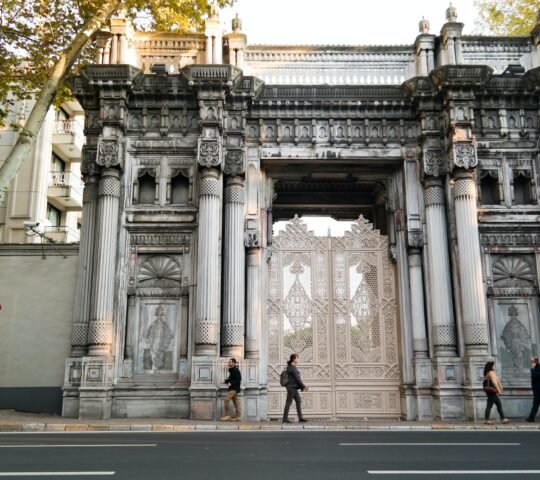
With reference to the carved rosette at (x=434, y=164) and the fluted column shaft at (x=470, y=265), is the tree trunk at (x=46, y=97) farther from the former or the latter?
the fluted column shaft at (x=470, y=265)

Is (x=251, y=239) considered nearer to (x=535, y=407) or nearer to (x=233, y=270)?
(x=233, y=270)

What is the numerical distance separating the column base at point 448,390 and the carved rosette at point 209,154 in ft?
25.6

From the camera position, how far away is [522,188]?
1653cm

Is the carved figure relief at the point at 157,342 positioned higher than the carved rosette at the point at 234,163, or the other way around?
the carved rosette at the point at 234,163

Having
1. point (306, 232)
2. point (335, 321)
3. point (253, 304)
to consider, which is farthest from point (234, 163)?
point (335, 321)

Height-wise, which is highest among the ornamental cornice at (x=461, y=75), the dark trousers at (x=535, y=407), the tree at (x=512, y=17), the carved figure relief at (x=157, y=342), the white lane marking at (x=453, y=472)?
the tree at (x=512, y=17)

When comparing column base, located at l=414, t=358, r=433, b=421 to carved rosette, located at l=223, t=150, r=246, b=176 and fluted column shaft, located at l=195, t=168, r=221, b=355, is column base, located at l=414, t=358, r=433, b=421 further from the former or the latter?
carved rosette, located at l=223, t=150, r=246, b=176

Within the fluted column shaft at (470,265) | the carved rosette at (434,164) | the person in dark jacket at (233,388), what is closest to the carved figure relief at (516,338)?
the fluted column shaft at (470,265)

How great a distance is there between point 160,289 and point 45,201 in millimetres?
15359

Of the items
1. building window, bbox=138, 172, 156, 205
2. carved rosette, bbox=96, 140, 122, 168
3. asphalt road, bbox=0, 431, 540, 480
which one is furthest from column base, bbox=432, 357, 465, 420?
carved rosette, bbox=96, 140, 122, 168

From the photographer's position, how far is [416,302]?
51.1 ft

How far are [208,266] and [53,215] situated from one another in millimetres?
18402

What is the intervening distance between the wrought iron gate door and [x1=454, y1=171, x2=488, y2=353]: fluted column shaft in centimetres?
214

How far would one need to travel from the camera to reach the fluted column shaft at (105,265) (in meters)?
14.6
